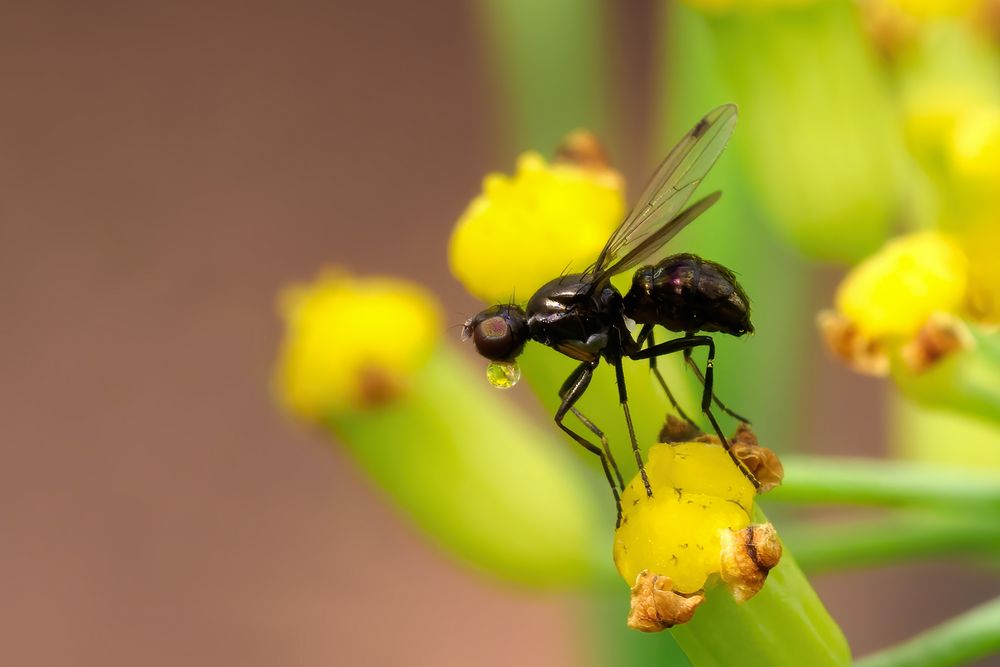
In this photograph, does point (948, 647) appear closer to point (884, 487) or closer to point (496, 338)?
point (884, 487)

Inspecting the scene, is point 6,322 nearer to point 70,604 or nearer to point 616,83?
point 70,604

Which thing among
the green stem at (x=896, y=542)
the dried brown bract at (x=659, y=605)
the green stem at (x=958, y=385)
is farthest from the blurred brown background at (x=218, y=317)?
the dried brown bract at (x=659, y=605)

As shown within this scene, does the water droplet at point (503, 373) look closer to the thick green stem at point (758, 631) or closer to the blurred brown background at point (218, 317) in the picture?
the thick green stem at point (758, 631)

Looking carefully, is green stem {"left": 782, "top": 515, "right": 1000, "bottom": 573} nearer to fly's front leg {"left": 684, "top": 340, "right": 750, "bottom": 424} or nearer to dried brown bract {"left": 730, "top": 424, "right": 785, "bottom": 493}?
fly's front leg {"left": 684, "top": 340, "right": 750, "bottom": 424}

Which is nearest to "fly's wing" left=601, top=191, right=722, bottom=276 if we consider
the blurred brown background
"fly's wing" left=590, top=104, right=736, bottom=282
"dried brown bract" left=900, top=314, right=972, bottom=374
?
"fly's wing" left=590, top=104, right=736, bottom=282

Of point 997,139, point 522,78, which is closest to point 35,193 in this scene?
point 522,78
